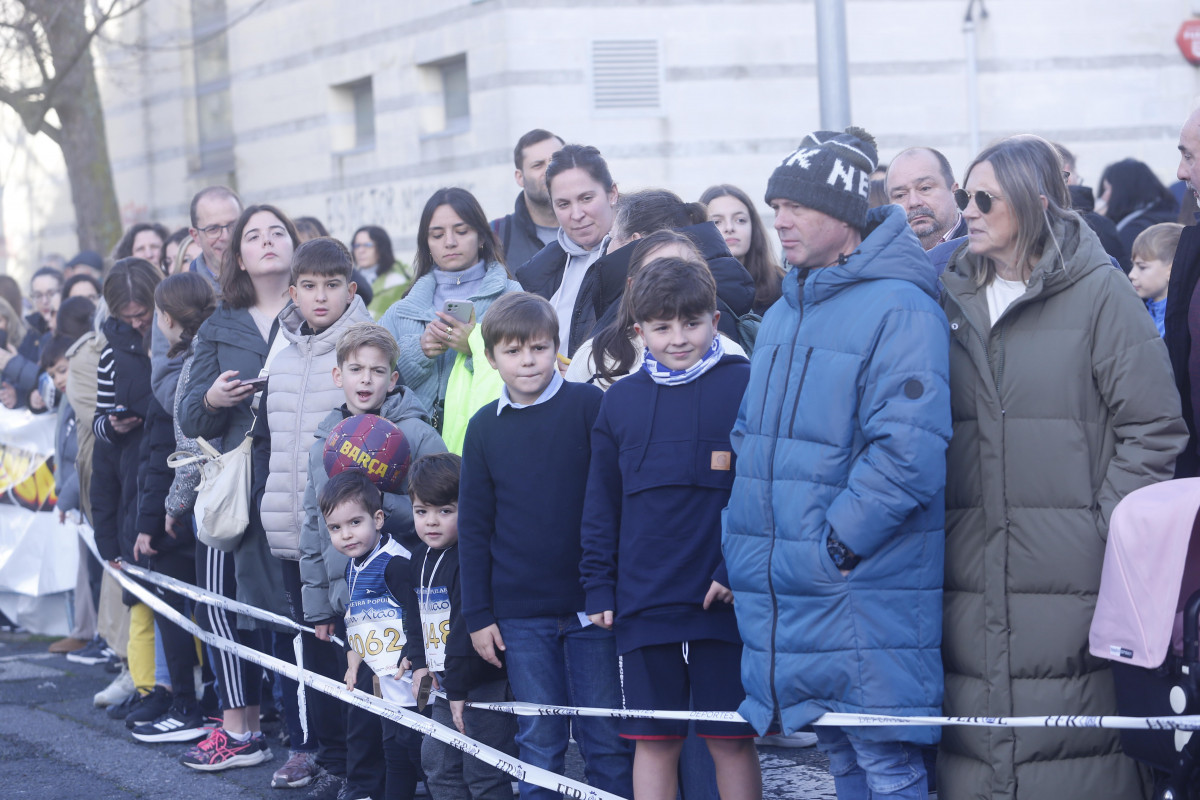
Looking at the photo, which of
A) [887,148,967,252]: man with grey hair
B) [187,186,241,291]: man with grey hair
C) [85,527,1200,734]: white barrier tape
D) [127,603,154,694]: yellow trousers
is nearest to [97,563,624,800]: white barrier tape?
[85,527,1200,734]: white barrier tape

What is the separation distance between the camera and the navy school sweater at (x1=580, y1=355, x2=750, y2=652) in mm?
4020

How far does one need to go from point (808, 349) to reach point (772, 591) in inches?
26.5

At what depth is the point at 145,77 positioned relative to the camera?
2094 cm

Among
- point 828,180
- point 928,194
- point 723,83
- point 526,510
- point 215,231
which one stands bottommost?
point 526,510

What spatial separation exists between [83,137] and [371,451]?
11.0 metres

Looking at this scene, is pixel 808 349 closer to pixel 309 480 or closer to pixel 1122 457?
pixel 1122 457

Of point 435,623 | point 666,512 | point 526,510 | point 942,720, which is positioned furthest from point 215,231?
point 942,720

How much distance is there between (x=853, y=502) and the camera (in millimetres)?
3504

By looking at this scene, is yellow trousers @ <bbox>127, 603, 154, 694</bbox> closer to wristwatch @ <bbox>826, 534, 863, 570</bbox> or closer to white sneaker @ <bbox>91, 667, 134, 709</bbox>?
white sneaker @ <bbox>91, 667, 134, 709</bbox>

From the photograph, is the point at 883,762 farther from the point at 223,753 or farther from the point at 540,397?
the point at 223,753

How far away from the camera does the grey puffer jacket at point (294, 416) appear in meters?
5.66

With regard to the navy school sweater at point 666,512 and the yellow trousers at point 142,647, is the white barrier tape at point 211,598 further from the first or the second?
the navy school sweater at point 666,512

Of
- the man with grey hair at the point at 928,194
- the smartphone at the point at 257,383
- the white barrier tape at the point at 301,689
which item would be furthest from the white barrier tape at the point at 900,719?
the man with grey hair at the point at 928,194

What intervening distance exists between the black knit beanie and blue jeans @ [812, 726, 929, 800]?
144cm
